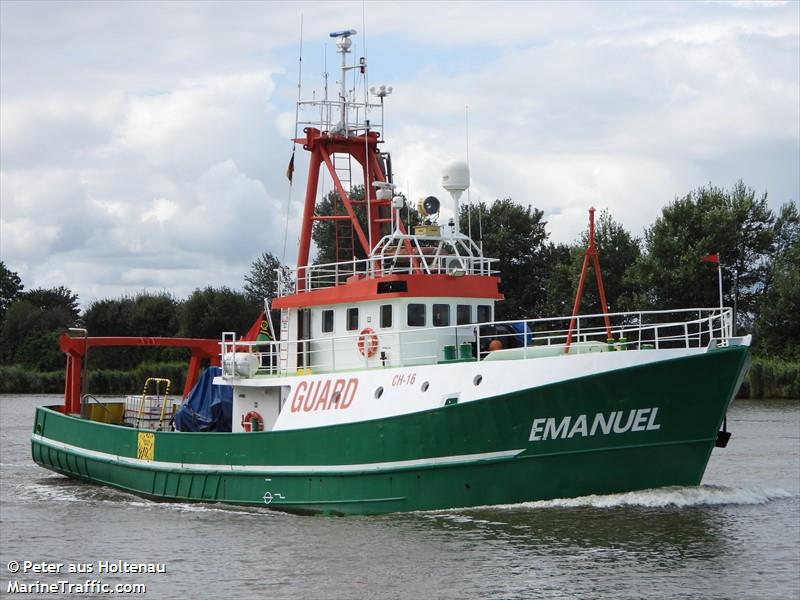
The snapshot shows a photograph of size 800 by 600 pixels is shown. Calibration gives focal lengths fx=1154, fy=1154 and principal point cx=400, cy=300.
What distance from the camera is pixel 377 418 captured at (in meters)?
19.8

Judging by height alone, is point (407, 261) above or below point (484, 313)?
above

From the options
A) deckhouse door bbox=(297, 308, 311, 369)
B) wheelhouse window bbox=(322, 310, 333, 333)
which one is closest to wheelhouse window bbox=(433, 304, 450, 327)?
wheelhouse window bbox=(322, 310, 333, 333)

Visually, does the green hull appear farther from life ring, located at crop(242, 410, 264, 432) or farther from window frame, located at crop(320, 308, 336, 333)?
window frame, located at crop(320, 308, 336, 333)

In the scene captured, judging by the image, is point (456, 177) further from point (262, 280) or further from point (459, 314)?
point (262, 280)

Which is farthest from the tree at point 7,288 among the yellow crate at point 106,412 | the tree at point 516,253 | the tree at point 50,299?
the yellow crate at point 106,412

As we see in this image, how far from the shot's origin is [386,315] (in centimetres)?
2184

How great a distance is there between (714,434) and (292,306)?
8997mm

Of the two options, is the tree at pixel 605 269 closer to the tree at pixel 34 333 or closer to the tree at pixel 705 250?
the tree at pixel 705 250

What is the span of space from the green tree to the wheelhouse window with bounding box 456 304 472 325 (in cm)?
4717

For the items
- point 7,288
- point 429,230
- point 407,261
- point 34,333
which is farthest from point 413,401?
point 7,288

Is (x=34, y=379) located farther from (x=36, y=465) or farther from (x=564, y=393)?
(x=564, y=393)

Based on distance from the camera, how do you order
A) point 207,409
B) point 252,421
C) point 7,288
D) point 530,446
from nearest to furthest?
1. point 530,446
2. point 252,421
3. point 207,409
4. point 7,288

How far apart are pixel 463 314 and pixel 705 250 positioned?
33369 mm

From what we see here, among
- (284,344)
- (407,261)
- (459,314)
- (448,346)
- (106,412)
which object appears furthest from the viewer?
(106,412)
